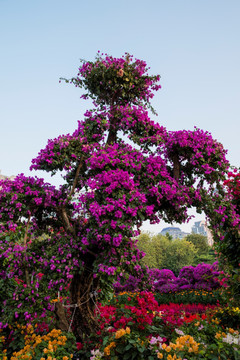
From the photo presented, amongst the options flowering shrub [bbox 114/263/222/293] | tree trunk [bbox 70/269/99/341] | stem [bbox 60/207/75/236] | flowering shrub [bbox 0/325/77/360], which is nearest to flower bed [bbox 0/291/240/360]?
flowering shrub [bbox 0/325/77/360]

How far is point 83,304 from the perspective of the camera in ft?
20.1

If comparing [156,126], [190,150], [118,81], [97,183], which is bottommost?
[97,183]

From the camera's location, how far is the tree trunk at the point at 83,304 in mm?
5863

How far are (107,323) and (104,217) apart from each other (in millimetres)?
2097

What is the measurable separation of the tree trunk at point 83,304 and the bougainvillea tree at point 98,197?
0.02m

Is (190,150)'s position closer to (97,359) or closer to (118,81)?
(118,81)

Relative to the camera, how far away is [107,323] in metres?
5.44

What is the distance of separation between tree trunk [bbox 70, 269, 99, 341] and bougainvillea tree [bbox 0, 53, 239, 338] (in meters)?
0.02

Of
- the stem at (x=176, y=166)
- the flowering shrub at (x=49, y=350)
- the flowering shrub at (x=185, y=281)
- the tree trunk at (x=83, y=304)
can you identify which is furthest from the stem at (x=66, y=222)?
the flowering shrub at (x=185, y=281)

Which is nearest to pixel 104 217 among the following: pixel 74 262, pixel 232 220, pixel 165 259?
pixel 74 262

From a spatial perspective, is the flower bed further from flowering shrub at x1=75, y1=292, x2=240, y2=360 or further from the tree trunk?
the tree trunk

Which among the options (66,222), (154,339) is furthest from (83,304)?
(154,339)

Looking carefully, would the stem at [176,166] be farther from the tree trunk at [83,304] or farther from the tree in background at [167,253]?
the tree in background at [167,253]

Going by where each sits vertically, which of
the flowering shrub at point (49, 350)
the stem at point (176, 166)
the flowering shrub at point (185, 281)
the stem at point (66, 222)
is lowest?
the flowering shrub at point (49, 350)
